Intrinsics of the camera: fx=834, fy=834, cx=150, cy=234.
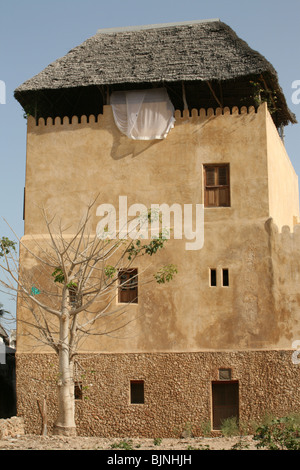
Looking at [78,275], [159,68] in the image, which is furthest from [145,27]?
[78,275]

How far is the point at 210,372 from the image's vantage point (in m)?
23.4

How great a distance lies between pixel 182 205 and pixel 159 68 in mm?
4277

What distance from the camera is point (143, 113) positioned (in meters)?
25.2

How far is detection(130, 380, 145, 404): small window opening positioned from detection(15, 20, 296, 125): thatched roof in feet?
28.7

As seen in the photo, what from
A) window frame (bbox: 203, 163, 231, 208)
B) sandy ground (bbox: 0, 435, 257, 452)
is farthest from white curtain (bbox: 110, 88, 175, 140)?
sandy ground (bbox: 0, 435, 257, 452)

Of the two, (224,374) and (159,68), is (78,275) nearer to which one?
(224,374)

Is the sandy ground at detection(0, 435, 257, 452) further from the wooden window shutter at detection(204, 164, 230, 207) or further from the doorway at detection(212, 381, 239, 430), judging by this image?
the wooden window shutter at detection(204, 164, 230, 207)

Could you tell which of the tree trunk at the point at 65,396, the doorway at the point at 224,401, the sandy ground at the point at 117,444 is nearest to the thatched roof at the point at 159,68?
the tree trunk at the point at 65,396

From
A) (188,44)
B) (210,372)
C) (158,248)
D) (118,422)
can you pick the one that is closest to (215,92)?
(188,44)

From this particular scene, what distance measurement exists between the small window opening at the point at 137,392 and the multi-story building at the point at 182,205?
1.6 inches
